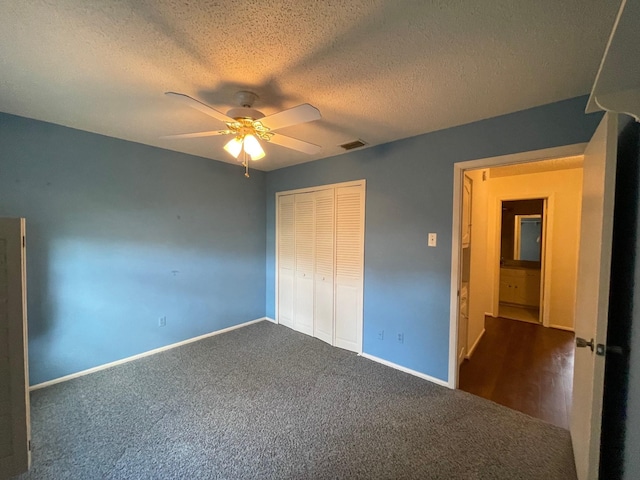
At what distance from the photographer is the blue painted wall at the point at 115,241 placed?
2262mm

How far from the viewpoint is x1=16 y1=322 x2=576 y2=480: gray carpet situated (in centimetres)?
155

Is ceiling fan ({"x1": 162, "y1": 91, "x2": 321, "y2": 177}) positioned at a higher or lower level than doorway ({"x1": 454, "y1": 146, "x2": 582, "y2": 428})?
higher

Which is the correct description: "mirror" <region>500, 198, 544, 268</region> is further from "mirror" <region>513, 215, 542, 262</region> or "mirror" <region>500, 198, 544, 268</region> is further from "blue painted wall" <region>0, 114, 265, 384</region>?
"blue painted wall" <region>0, 114, 265, 384</region>

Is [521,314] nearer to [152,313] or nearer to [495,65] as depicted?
[495,65]

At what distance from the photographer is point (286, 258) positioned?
12.8 feet

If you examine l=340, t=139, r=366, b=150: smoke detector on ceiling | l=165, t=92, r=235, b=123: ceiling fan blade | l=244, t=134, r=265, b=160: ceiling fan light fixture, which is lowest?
l=244, t=134, r=265, b=160: ceiling fan light fixture

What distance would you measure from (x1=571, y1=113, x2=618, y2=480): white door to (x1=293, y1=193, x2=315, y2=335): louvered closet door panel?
2625 millimetres

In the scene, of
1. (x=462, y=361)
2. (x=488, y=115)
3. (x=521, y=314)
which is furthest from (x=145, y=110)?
(x=521, y=314)

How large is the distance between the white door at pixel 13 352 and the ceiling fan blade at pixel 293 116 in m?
1.39

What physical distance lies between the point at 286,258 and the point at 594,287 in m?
3.24

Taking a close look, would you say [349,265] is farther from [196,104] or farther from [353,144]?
[196,104]

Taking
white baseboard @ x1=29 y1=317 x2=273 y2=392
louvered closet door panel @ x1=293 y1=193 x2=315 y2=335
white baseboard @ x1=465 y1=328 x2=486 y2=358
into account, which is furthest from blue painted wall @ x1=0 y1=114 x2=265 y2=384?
white baseboard @ x1=465 y1=328 x2=486 y2=358

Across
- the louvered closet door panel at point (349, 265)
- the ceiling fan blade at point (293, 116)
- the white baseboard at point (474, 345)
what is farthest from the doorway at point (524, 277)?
the ceiling fan blade at point (293, 116)

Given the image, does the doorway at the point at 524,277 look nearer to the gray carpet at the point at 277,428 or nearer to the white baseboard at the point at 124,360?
the gray carpet at the point at 277,428
